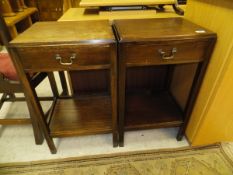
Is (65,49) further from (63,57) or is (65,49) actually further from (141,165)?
(141,165)

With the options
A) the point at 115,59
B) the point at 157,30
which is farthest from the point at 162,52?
the point at 115,59

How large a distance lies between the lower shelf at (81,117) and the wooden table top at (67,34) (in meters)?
0.60

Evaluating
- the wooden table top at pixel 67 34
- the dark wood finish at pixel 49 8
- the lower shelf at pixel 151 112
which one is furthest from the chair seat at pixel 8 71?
the dark wood finish at pixel 49 8

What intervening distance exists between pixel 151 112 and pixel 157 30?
0.62m

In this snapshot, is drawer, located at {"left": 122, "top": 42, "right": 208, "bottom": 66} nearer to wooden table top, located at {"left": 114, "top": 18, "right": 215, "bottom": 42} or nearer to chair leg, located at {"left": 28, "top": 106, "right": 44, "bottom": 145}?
wooden table top, located at {"left": 114, "top": 18, "right": 215, "bottom": 42}

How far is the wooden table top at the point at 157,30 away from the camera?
792 millimetres

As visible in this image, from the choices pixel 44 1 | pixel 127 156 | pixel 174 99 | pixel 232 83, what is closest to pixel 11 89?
pixel 127 156

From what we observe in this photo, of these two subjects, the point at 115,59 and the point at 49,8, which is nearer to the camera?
the point at 115,59

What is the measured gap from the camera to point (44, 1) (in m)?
3.23

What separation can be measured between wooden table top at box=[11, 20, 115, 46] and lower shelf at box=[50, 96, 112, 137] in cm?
60

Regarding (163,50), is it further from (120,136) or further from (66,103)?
(66,103)

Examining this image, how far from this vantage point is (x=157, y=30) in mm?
868

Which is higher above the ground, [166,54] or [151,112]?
[166,54]

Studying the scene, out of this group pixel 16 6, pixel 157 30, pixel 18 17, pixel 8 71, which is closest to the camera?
pixel 157 30
